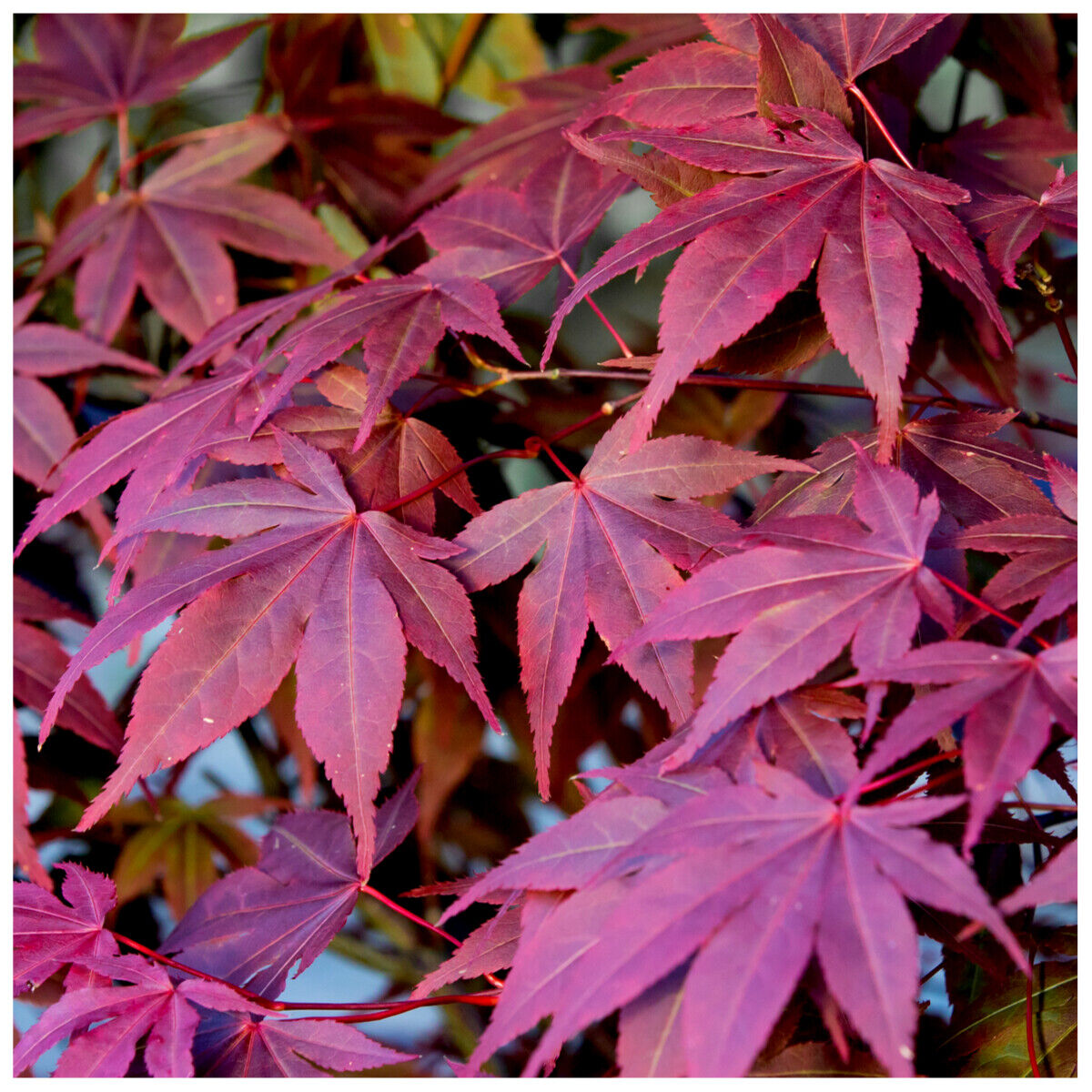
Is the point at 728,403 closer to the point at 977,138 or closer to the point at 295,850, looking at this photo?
the point at 977,138

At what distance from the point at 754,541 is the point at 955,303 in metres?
0.38

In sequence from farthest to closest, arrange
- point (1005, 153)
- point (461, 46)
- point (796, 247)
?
1. point (461, 46)
2. point (1005, 153)
3. point (796, 247)

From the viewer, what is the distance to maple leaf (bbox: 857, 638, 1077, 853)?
0.92ft

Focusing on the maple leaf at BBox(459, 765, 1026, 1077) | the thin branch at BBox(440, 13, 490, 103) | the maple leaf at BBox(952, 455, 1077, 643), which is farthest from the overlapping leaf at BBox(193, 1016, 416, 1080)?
the thin branch at BBox(440, 13, 490, 103)

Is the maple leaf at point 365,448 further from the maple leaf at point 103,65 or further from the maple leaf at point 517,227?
the maple leaf at point 103,65

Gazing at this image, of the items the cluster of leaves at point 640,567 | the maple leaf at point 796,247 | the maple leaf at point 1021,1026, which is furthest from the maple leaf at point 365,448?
the maple leaf at point 1021,1026

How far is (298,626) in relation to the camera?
0.43 metres

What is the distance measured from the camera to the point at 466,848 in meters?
0.83

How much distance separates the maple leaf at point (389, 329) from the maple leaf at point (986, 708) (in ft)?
0.78

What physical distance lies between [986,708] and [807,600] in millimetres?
77

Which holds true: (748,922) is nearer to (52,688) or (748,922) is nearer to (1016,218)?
(1016,218)

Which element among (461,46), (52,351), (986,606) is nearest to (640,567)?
(986,606)

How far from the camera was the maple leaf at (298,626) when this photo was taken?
395mm

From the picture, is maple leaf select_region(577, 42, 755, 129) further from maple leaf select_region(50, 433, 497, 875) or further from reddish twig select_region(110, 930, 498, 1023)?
reddish twig select_region(110, 930, 498, 1023)
